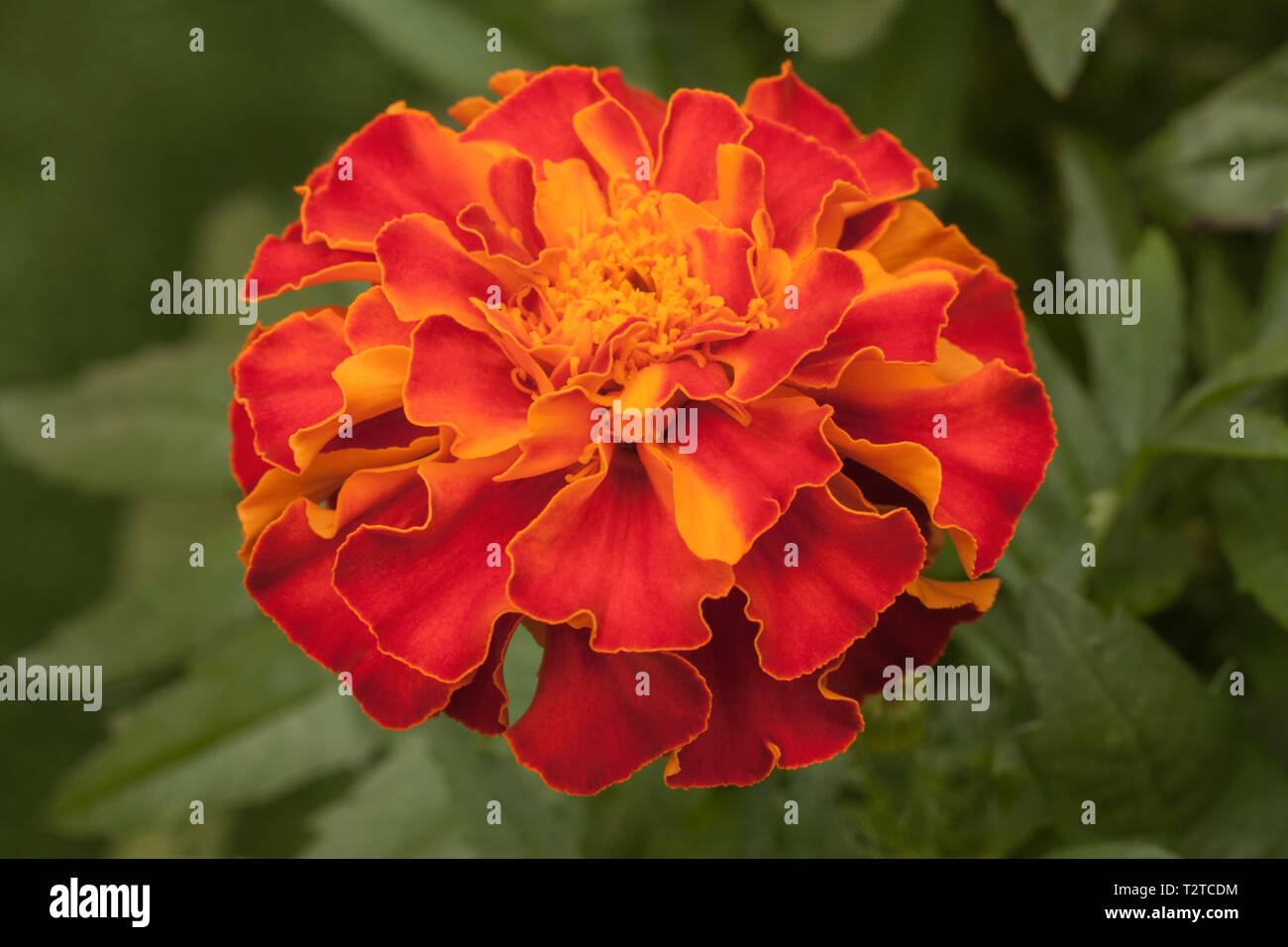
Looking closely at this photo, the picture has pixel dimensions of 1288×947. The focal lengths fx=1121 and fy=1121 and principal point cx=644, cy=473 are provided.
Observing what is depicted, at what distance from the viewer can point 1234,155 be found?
0.72 meters

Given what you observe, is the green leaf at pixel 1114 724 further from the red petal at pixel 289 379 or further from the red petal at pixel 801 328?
the red petal at pixel 289 379

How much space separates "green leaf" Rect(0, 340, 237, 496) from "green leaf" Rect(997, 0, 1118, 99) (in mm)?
641

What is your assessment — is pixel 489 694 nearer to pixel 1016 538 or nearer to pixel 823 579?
pixel 823 579

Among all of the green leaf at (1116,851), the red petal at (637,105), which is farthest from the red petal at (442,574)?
the green leaf at (1116,851)

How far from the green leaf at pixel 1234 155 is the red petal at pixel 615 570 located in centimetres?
48

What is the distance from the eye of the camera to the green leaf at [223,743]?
791 mm

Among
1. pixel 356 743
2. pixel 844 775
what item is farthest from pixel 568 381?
pixel 356 743

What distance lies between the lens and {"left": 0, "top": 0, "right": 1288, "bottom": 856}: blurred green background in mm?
604

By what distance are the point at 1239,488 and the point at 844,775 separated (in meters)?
0.29

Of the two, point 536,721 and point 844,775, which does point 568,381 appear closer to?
point 536,721

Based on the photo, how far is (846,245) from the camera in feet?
1.73

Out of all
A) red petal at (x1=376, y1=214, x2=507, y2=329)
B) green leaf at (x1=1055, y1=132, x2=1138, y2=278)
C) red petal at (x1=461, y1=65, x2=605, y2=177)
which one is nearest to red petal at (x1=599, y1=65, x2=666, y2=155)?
red petal at (x1=461, y1=65, x2=605, y2=177)

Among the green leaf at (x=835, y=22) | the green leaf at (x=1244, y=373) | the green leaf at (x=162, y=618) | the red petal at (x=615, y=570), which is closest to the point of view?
the red petal at (x=615, y=570)

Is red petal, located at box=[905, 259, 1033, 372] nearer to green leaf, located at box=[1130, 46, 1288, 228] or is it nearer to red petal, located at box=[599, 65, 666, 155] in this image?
red petal, located at box=[599, 65, 666, 155]
